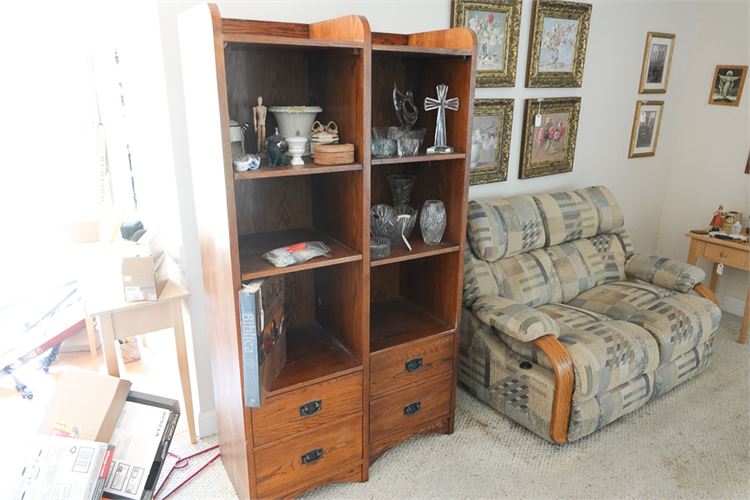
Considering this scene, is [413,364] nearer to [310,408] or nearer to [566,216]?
[310,408]

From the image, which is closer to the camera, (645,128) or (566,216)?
(566,216)

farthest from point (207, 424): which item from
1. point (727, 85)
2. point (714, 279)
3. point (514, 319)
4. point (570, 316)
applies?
point (727, 85)

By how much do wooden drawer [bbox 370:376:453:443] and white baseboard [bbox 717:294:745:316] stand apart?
2.50 meters

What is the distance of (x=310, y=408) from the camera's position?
1804 millimetres

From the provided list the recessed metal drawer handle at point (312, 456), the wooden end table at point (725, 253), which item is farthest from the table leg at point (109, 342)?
the wooden end table at point (725, 253)

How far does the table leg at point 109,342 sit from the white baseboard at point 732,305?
378 centimetres

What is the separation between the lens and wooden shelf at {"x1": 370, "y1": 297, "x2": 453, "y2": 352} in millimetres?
2047

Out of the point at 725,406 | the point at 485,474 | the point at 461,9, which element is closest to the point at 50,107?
the point at 461,9

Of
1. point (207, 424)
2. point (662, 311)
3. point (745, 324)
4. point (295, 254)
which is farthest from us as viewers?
point (745, 324)

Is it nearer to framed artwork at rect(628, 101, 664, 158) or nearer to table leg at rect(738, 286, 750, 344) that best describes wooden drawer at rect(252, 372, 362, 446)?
table leg at rect(738, 286, 750, 344)

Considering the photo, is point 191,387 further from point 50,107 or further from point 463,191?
point 50,107

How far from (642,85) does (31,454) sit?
3791 millimetres

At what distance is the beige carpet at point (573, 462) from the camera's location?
6.53ft

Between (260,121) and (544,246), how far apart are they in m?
1.76
